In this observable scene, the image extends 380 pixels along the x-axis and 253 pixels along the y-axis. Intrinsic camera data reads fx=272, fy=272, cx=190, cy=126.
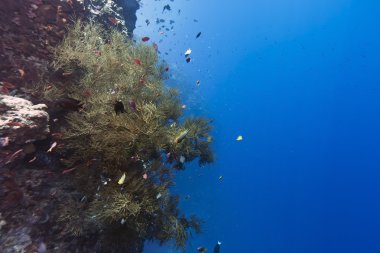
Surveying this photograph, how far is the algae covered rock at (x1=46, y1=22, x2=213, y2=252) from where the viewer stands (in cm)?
463

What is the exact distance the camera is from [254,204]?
61.2 metres

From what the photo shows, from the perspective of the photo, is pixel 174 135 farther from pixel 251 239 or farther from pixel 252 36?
pixel 252 36

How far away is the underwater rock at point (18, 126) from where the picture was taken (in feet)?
13.5

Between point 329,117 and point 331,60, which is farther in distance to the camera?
point 331,60

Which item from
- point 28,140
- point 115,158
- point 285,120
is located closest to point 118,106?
point 115,158

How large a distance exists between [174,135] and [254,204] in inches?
2356

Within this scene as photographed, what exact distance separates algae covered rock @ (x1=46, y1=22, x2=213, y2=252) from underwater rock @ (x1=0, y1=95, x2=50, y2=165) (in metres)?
0.69

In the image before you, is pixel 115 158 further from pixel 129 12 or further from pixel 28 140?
pixel 129 12

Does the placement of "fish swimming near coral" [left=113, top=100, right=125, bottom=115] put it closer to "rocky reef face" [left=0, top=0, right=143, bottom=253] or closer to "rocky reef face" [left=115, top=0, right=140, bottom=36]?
"rocky reef face" [left=0, top=0, right=143, bottom=253]

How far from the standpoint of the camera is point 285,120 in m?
101

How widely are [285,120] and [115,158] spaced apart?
10269 cm

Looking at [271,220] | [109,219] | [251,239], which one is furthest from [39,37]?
[271,220]

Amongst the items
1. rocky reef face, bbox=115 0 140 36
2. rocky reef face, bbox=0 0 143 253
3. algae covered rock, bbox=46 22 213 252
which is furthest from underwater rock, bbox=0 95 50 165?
rocky reef face, bbox=115 0 140 36

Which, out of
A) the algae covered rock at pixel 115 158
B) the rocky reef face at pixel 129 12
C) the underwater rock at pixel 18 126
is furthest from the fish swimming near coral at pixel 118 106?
the rocky reef face at pixel 129 12
